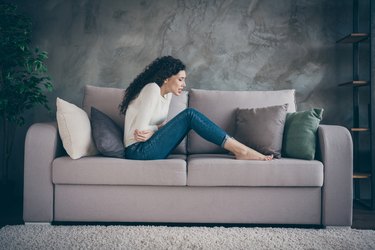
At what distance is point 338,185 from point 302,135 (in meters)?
0.39

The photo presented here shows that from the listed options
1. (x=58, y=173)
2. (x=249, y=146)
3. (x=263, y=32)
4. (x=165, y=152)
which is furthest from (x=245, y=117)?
(x=58, y=173)

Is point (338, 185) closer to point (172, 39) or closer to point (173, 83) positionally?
point (173, 83)

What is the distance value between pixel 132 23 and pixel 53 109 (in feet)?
3.75

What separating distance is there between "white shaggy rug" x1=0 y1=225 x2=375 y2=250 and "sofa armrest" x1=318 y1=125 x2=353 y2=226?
0.08 meters

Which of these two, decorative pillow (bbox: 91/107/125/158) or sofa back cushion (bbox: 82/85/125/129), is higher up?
sofa back cushion (bbox: 82/85/125/129)

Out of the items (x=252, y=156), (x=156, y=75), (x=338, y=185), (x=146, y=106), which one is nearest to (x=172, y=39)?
(x=156, y=75)

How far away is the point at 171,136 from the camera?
7.81ft

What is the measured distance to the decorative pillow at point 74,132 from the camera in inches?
91.2

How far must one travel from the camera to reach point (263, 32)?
345cm

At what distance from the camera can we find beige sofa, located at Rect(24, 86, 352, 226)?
2.25 metres

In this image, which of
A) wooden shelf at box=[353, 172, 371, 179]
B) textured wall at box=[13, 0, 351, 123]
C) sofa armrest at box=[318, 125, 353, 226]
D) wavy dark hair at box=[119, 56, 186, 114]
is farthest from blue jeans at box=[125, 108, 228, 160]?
wooden shelf at box=[353, 172, 371, 179]

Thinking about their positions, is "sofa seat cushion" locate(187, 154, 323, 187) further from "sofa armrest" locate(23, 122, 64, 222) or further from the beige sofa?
"sofa armrest" locate(23, 122, 64, 222)

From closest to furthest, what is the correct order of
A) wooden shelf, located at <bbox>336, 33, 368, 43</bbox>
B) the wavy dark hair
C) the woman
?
the woman
the wavy dark hair
wooden shelf, located at <bbox>336, 33, 368, 43</bbox>

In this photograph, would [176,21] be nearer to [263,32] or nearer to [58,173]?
[263,32]
